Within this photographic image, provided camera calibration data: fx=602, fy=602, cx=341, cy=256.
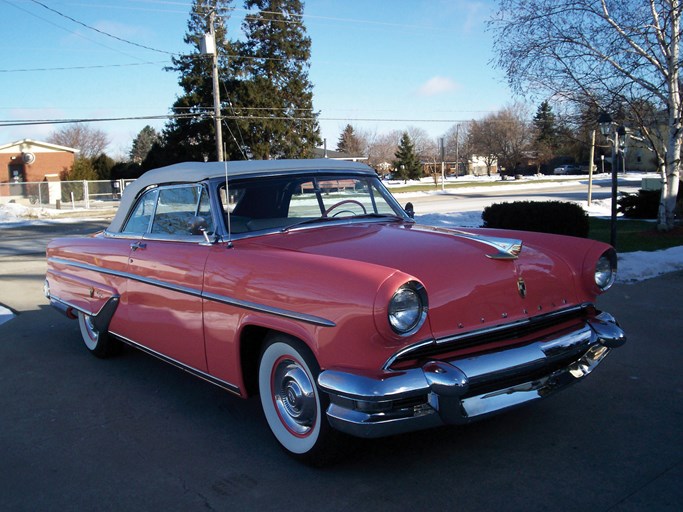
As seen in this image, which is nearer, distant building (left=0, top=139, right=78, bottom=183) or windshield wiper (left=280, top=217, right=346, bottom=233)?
windshield wiper (left=280, top=217, right=346, bottom=233)

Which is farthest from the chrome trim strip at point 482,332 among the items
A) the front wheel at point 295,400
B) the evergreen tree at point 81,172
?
the evergreen tree at point 81,172

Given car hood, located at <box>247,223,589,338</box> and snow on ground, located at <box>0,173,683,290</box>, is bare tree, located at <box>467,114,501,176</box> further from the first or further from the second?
car hood, located at <box>247,223,589,338</box>

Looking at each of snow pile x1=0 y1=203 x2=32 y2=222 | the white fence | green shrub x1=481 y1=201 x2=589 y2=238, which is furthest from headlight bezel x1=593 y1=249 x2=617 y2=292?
the white fence

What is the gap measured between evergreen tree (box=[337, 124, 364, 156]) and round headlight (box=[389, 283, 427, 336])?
74.9 metres

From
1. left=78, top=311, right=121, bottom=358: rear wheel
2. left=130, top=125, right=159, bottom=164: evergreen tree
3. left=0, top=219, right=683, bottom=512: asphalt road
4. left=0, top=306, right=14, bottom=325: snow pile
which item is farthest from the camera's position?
left=130, top=125, right=159, bottom=164: evergreen tree

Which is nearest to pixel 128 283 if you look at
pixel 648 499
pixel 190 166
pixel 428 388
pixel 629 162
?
pixel 190 166

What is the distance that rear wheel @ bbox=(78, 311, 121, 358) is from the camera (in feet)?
16.9

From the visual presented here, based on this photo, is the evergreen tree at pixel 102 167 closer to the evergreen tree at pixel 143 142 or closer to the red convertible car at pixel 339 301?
the evergreen tree at pixel 143 142

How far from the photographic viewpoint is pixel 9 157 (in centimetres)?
4881

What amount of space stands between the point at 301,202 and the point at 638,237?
422 inches

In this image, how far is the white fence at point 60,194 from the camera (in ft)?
113

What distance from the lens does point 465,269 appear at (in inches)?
121

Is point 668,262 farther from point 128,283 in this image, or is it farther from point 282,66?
point 282,66

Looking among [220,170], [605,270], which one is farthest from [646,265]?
[220,170]
